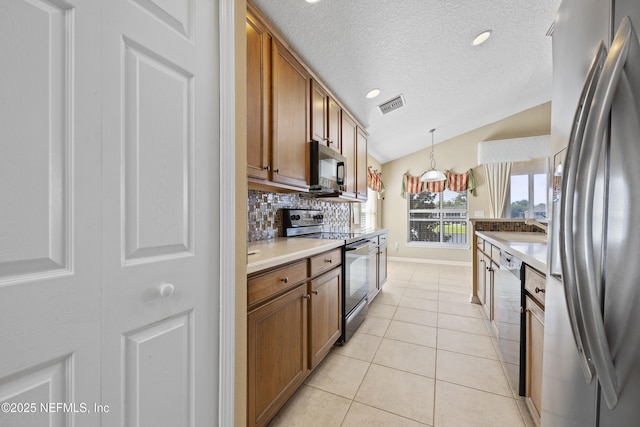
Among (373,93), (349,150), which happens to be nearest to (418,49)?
(373,93)

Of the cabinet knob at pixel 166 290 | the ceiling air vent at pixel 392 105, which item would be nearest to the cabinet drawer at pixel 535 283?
the cabinet knob at pixel 166 290

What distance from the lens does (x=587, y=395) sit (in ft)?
2.05

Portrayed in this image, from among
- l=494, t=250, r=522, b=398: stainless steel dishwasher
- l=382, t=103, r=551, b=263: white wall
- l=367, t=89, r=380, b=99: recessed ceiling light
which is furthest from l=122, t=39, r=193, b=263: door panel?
l=382, t=103, r=551, b=263: white wall

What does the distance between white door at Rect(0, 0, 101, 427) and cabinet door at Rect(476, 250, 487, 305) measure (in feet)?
9.97

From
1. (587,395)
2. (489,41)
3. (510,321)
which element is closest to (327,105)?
(489,41)

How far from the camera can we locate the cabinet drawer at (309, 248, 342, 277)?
1585 mm

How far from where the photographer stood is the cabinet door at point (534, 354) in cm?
119

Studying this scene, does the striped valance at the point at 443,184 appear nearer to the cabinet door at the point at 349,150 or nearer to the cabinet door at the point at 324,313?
the cabinet door at the point at 349,150

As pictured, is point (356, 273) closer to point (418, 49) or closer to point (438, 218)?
point (418, 49)

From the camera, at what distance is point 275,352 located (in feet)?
4.15

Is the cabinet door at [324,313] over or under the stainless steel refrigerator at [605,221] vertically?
under

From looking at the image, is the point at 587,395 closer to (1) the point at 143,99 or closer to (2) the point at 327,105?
(1) the point at 143,99

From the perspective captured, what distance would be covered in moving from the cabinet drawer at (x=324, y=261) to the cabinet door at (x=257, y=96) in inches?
24.6

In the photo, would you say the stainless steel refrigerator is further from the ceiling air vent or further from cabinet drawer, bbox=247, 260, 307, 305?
the ceiling air vent
